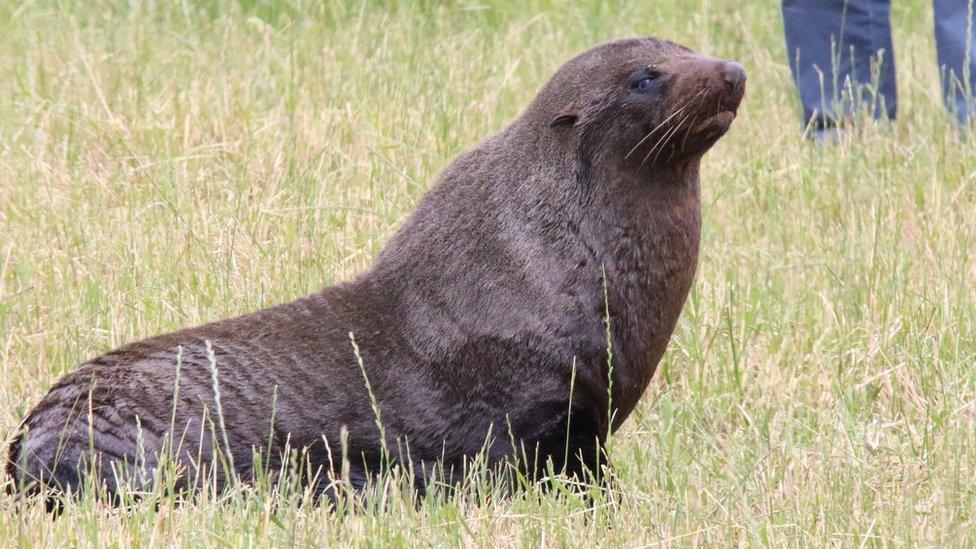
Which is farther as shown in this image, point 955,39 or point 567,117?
point 955,39

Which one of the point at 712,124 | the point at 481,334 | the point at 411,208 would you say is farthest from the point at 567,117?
the point at 411,208

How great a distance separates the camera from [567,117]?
4.35 meters

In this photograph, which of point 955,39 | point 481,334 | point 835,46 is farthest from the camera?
point 835,46

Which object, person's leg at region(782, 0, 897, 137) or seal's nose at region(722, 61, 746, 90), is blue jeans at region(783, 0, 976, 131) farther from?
seal's nose at region(722, 61, 746, 90)

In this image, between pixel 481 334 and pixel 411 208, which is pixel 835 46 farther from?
pixel 481 334

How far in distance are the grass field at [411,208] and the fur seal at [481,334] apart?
216 millimetres

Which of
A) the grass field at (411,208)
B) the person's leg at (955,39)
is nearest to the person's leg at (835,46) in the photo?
the grass field at (411,208)

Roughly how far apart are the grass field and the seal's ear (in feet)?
3.18

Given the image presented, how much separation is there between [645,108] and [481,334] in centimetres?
83

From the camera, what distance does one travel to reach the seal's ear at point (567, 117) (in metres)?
4.34

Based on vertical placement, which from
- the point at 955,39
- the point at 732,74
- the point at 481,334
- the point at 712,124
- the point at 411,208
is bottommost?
the point at 411,208

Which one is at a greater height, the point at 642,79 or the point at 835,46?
the point at 642,79

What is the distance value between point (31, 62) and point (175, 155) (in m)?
1.34

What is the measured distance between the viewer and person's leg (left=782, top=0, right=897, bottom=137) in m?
7.70
